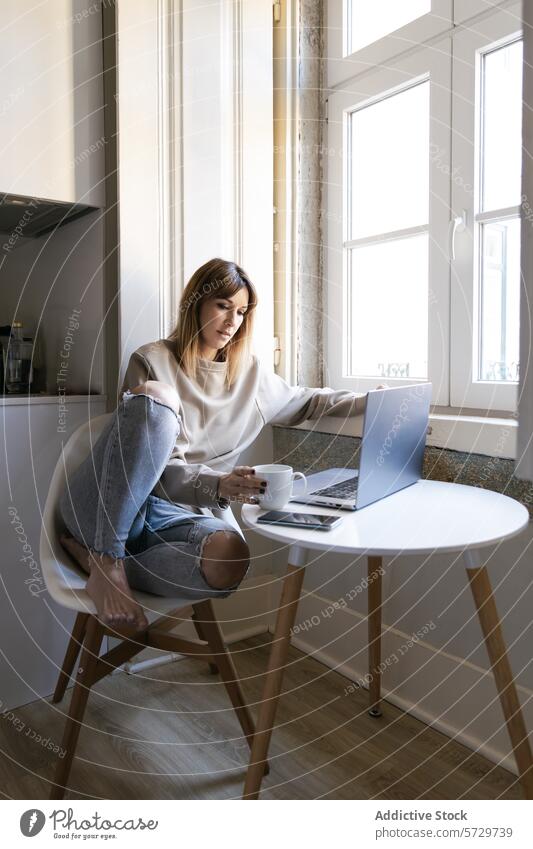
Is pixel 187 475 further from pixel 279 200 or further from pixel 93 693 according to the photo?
pixel 279 200

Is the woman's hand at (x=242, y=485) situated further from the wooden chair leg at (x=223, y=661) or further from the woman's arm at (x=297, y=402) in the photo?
the woman's arm at (x=297, y=402)

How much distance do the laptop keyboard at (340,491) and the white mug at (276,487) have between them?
11cm

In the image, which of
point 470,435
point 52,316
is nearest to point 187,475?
point 470,435

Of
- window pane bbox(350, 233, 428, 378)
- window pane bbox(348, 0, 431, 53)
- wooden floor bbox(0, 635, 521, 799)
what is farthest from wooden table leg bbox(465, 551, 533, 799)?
window pane bbox(348, 0, 431, 53)

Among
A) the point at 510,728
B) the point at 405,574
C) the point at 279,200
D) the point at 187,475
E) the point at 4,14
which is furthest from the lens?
the point at 279,200

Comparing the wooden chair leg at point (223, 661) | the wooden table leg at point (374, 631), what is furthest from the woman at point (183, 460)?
the wooden table leg at point (374, 631)

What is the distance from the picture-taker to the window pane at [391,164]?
155cm

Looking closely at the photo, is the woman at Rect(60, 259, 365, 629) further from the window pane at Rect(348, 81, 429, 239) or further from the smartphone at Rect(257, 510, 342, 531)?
the window pane at Rect(348, 81, 429, 239)

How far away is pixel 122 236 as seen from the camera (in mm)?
1541

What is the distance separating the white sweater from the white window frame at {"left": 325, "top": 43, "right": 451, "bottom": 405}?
23 cm

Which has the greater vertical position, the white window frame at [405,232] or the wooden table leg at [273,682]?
the white window frame at [405,232]

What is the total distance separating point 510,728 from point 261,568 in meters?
0.95

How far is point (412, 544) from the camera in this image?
2.97 ft

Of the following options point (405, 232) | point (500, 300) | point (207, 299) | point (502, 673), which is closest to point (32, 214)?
point (207, 299)
